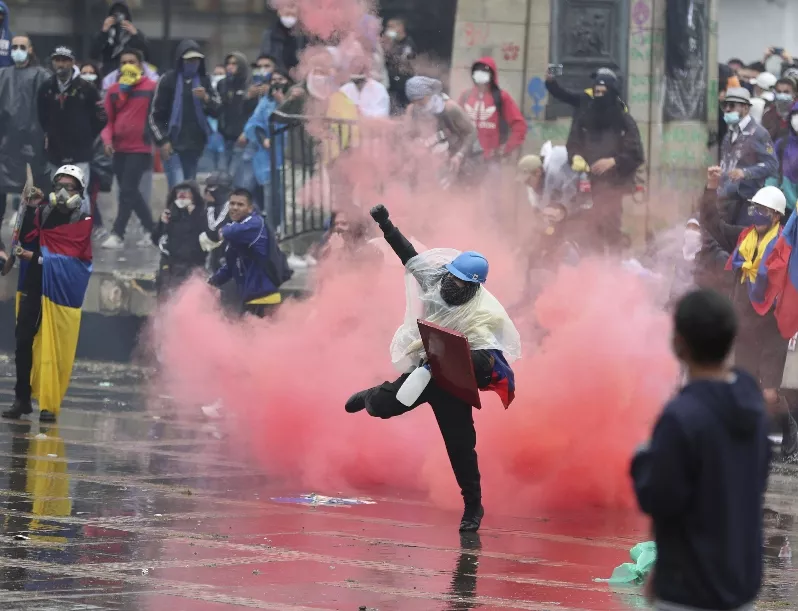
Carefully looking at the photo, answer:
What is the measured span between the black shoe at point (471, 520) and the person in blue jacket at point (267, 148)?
9.03 meters

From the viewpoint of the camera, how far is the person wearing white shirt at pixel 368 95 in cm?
1559

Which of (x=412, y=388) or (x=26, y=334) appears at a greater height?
(x=412, y=388)

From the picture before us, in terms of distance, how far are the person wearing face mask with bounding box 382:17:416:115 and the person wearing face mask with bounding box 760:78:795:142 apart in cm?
346

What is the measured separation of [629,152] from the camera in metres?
16.7

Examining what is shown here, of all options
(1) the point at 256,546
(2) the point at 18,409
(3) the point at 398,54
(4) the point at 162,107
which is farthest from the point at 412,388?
(4) the point at 162,107

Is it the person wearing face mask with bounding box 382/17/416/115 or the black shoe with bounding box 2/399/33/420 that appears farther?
the person wearing face mask with bounding box 382/17/416/115

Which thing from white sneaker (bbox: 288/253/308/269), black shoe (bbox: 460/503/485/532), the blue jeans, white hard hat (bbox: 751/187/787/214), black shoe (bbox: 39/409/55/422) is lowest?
black shoe (bbox: 39/409/55/422)

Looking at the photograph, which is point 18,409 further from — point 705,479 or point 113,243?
point 705,479

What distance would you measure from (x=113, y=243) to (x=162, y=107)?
63.4 inches

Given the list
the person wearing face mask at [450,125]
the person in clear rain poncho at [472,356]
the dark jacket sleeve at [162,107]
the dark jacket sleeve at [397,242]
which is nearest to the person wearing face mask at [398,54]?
the person wearing face mask at [450,125]

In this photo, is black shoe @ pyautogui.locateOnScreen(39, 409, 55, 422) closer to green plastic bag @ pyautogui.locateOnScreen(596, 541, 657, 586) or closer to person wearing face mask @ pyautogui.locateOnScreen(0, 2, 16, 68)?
person wearing face mask @ pyautogui.locateOnScreen(0, 2, 16, 68)


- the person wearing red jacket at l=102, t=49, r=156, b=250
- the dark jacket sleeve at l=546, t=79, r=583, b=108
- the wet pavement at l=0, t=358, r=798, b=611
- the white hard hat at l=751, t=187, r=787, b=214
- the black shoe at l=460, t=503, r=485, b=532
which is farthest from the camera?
the person wearing red jacket at l=102, t=49, r=156, b=250

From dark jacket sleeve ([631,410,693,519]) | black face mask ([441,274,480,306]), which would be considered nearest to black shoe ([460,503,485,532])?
black face mask ([441,274,480,306])

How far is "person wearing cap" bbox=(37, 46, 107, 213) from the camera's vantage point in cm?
1755
